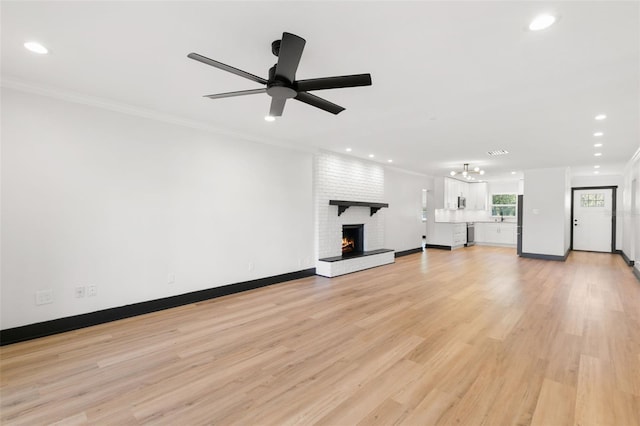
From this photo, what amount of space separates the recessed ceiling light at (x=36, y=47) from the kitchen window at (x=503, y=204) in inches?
504

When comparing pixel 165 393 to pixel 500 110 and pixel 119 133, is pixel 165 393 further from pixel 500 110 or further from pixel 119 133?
pixel 500 110

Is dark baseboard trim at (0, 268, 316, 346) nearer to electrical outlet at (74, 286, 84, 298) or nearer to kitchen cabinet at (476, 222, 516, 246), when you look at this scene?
electrical outlet at (74, 286, 84, 298)

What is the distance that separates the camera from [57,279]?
10.3 ft

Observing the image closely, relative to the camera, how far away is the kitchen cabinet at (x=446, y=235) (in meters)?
9.73

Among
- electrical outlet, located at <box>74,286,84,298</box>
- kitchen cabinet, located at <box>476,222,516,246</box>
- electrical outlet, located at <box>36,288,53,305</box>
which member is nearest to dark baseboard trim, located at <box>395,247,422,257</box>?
kitchen cabinet, located at <box>476,222,516,246</box>

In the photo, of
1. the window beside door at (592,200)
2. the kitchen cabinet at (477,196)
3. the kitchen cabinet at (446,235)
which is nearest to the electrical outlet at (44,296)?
the kitchen cabinet at (446,235)

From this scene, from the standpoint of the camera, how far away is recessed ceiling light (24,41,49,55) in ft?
7.43

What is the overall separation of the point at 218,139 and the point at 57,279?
8.65ft

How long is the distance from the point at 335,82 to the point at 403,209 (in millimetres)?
7074

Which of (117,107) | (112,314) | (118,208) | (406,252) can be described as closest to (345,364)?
(112,314)

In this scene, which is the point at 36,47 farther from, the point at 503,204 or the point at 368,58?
the point at 503,204

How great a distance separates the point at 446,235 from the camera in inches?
386

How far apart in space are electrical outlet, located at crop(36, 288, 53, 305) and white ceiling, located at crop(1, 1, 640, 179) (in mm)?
2170

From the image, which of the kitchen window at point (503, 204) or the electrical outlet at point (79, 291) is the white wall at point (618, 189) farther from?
the electrical outlet at point (79, 291)
